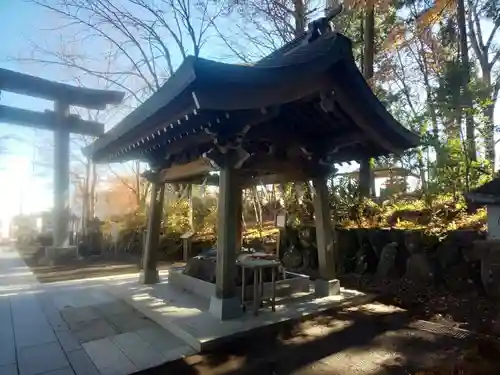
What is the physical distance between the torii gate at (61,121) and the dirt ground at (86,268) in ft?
2.73

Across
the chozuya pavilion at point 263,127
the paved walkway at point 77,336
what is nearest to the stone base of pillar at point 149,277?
the paved walkway at point 77,336

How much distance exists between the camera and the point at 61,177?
322 inches

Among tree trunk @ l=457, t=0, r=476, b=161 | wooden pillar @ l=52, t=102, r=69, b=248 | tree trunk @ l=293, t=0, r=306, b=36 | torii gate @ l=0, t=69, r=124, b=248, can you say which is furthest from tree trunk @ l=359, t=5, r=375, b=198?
wooden pillar @ l=52, t=102, r=69, b=248

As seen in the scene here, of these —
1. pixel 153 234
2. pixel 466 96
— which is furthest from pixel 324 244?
pixel 466 96

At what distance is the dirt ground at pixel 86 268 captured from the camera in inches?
249

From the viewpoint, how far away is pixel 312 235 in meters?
6.77

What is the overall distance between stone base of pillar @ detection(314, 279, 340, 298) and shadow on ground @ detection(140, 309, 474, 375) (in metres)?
0.76

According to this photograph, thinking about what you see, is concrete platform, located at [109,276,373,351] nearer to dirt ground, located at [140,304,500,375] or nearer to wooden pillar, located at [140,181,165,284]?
dirt ground, located at [140,304,500,375]

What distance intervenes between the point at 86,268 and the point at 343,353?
642cm

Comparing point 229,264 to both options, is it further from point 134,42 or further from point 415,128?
point 134,42

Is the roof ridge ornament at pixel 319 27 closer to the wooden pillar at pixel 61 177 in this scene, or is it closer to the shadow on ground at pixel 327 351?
the shadow on ground at pixel 327 351

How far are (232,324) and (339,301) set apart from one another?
1.55 metres

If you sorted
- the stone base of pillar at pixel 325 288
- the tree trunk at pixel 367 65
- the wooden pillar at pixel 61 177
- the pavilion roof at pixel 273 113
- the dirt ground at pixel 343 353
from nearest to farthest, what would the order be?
1. the dirt ground at pixel 343 353
2. the pavilion roof at pixel 273 113
3. the stone base of pillar at pixel 325 288
4. the tree trunk at pixel 367 65
5. the wooden pillar at pixel 61 177

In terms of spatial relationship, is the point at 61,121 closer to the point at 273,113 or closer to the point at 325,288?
the point at 273,113
